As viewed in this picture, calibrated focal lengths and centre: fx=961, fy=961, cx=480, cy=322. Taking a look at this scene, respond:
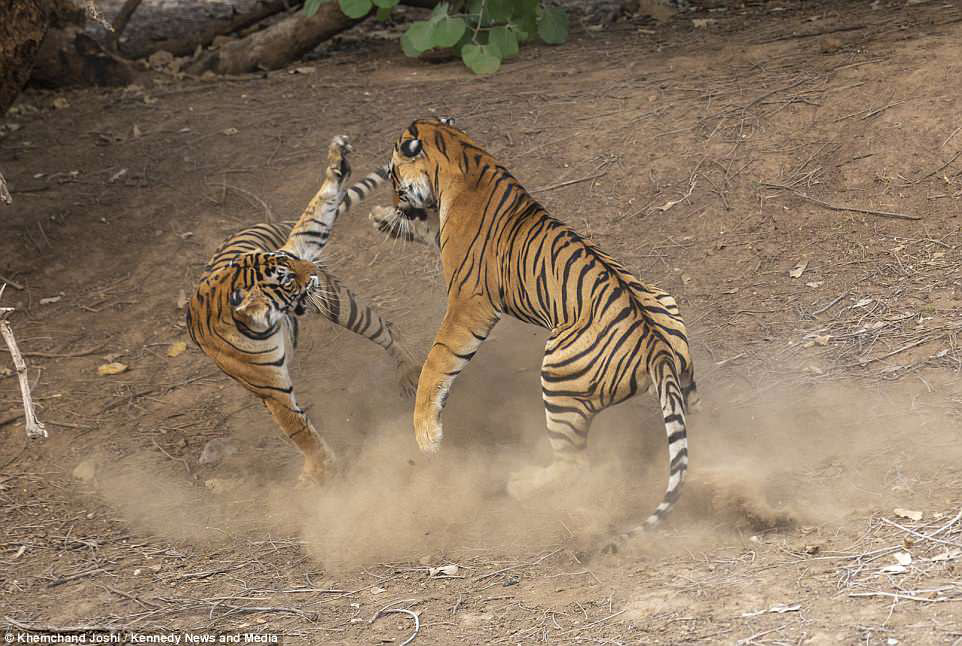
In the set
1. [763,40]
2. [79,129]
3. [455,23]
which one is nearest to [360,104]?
[455,23]

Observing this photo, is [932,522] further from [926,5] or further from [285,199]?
[926,5]

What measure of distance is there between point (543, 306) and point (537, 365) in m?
1.33

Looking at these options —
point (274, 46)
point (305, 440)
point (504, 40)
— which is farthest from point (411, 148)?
point (274, 46)

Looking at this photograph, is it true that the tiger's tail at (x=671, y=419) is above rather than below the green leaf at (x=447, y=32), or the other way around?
below

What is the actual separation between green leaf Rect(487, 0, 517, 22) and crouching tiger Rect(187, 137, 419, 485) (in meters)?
3.70

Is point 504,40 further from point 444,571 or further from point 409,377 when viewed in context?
point 444,571

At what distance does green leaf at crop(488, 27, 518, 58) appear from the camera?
8148 mm

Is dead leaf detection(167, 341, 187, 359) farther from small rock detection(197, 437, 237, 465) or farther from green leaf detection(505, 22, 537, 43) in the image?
green leaf detection(505, 22, 537, 43)

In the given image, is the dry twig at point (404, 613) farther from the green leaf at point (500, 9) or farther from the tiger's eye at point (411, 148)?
the green leaf at point (500, 9)

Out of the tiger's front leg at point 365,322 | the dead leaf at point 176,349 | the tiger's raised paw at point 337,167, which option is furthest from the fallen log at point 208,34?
the tiger's raised paw at point 337,167

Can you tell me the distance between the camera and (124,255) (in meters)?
6.97

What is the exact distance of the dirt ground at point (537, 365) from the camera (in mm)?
3543

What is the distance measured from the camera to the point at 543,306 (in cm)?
427

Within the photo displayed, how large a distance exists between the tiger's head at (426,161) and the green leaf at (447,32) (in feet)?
11.9
